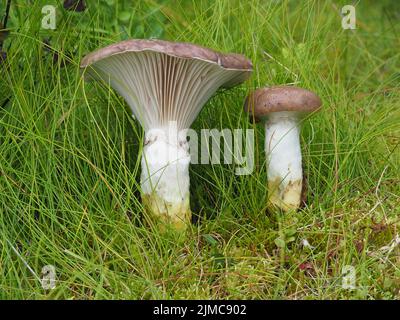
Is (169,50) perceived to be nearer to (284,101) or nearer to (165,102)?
(165,102)

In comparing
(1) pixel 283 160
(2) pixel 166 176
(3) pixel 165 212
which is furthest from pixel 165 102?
(1) pixel 283 160

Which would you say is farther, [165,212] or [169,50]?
[165,212]

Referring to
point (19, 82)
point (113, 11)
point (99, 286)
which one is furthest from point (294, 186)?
point (113, 11)

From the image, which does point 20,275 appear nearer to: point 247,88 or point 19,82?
point 19,82

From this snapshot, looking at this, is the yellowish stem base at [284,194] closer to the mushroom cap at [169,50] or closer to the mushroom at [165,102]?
the mushroom at [165,102]

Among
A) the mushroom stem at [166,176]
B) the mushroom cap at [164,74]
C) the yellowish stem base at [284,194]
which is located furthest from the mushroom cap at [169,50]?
the yellowish stem base at [284,194]

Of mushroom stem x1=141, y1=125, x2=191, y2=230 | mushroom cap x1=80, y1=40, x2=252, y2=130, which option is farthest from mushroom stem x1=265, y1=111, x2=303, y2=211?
mushroom stem x1=141, y1=125, x2=191, y2=230
